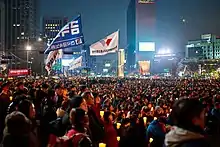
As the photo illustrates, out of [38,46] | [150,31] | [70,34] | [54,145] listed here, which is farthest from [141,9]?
[54,145]

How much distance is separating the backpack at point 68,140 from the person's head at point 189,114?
4.16ft

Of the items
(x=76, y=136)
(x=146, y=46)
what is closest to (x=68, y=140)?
(x=76, y=136)

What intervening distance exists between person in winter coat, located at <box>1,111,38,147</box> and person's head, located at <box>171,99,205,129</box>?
5.28ft

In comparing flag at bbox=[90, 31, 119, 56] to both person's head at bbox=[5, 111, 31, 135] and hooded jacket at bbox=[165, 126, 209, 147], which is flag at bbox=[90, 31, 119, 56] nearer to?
person's head at bbox=[5, 111, 31, 135]

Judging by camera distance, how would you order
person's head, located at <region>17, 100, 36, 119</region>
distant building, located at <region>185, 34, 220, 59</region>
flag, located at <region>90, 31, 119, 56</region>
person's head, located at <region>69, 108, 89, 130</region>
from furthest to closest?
distant building, located at <region>185, 34, 220, 59</region> → flag, located at <region>90, 31, 119, 56</region> → person's head, located at <region>17, 100, 36, 119</region> → person's head, located at <region>69, 108, 89, 130</region>

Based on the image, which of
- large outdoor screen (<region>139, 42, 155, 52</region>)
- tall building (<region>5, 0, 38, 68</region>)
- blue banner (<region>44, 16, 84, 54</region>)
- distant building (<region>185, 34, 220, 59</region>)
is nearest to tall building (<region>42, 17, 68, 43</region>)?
tall building (<region>5, 0, 38, 68</region>)

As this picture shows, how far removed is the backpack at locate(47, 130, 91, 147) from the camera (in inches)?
144

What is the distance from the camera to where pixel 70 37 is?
15492 millimetres

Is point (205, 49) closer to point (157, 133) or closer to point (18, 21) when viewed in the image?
point (18, 21)

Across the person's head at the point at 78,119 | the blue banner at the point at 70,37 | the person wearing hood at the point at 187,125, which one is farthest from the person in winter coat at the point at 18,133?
the blue banner at the point at 70,37

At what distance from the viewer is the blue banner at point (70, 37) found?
1532 cm

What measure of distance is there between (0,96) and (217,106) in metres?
8.17

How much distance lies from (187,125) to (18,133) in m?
1.82

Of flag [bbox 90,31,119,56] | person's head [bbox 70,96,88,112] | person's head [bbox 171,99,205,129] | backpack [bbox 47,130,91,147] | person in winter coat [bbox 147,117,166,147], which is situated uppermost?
flag [bbox 90,31,119,56]
